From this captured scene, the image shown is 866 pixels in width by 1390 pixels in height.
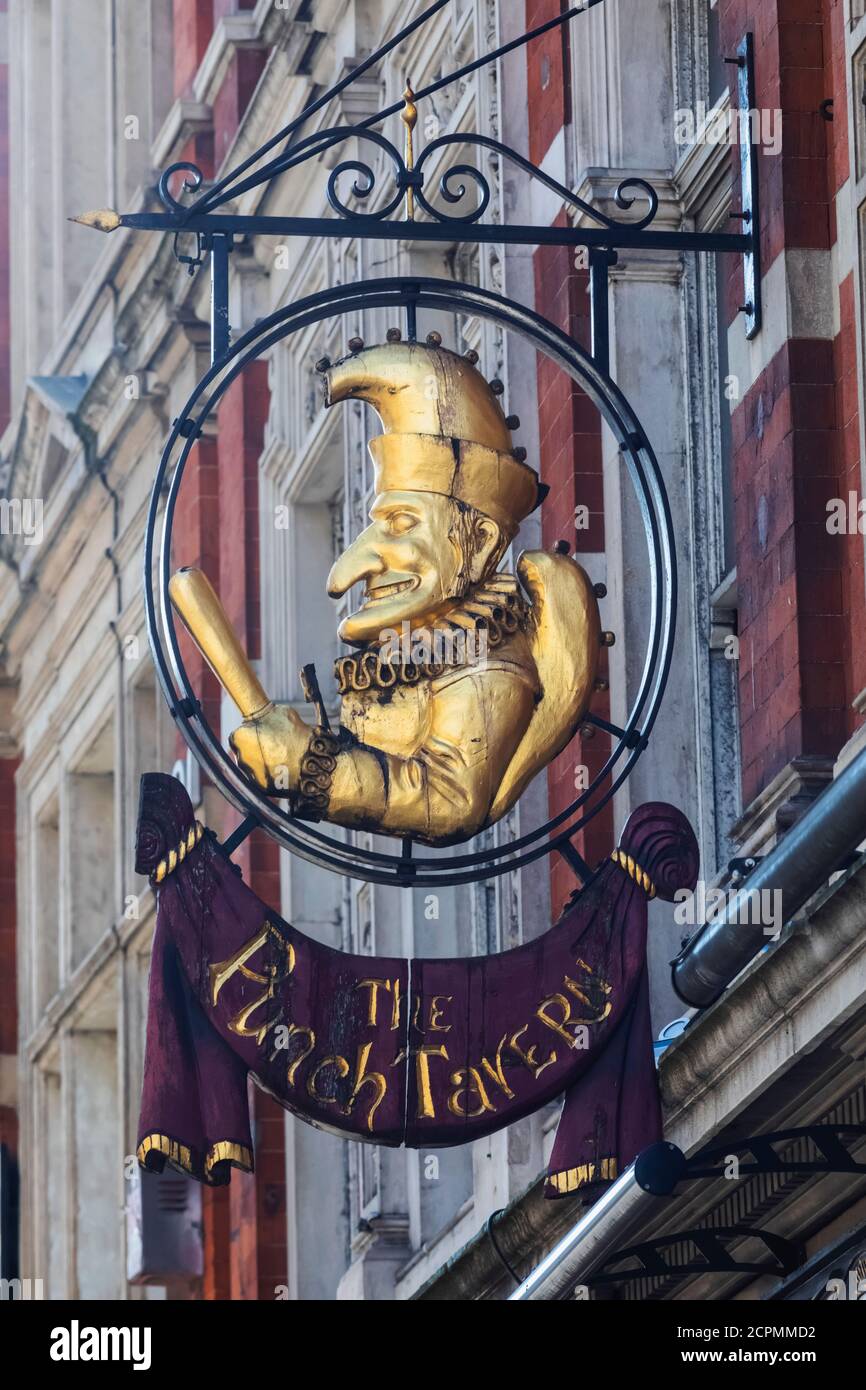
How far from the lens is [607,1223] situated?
36.5ft

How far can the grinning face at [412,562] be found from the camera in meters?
11.4

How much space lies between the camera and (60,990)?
91.2ft

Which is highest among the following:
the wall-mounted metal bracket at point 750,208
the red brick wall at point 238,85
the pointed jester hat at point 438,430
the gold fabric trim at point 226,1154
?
the red brick wall at point 238,85

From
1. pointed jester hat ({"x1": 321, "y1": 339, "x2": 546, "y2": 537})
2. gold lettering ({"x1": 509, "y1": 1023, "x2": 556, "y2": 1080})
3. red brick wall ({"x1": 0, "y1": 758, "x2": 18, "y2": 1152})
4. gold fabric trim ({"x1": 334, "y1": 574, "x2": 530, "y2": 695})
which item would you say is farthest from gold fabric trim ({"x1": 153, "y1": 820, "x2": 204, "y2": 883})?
red brick wall ({"x1": 0, "y1": 758, "x2": 18, "y2": 1152})

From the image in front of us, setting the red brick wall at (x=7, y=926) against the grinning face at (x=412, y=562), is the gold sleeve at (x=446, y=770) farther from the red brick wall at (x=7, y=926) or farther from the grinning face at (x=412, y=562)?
the red brick wall at (x=7, y=926)

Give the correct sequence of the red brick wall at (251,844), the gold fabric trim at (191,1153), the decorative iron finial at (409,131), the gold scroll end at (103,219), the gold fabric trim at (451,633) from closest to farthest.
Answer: the gold fabric trim at (191,1153), the gold fabric trim at (451,633), the decorative iron finial at (409,131), the gold scroll end at (103,219), the red brick wall at (251,844)

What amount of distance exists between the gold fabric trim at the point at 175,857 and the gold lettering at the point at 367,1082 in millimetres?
772

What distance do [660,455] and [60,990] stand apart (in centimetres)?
1386

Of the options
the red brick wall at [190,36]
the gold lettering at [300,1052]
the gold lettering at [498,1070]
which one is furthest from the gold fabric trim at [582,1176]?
the red brick wall at [190,36]

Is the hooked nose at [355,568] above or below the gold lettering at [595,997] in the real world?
above

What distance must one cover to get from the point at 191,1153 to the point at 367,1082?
56 centimetres

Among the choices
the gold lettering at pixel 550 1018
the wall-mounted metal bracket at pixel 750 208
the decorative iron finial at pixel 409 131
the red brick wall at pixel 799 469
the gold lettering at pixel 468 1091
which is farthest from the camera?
the wall-mounted metal bracket at pixel 750 208

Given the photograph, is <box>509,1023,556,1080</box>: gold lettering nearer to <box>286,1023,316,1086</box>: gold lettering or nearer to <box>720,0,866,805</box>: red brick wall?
<box>286,1023,316,1086</box>: gold lettering

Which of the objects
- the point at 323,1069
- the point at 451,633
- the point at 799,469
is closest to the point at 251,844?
the point at 799,469
